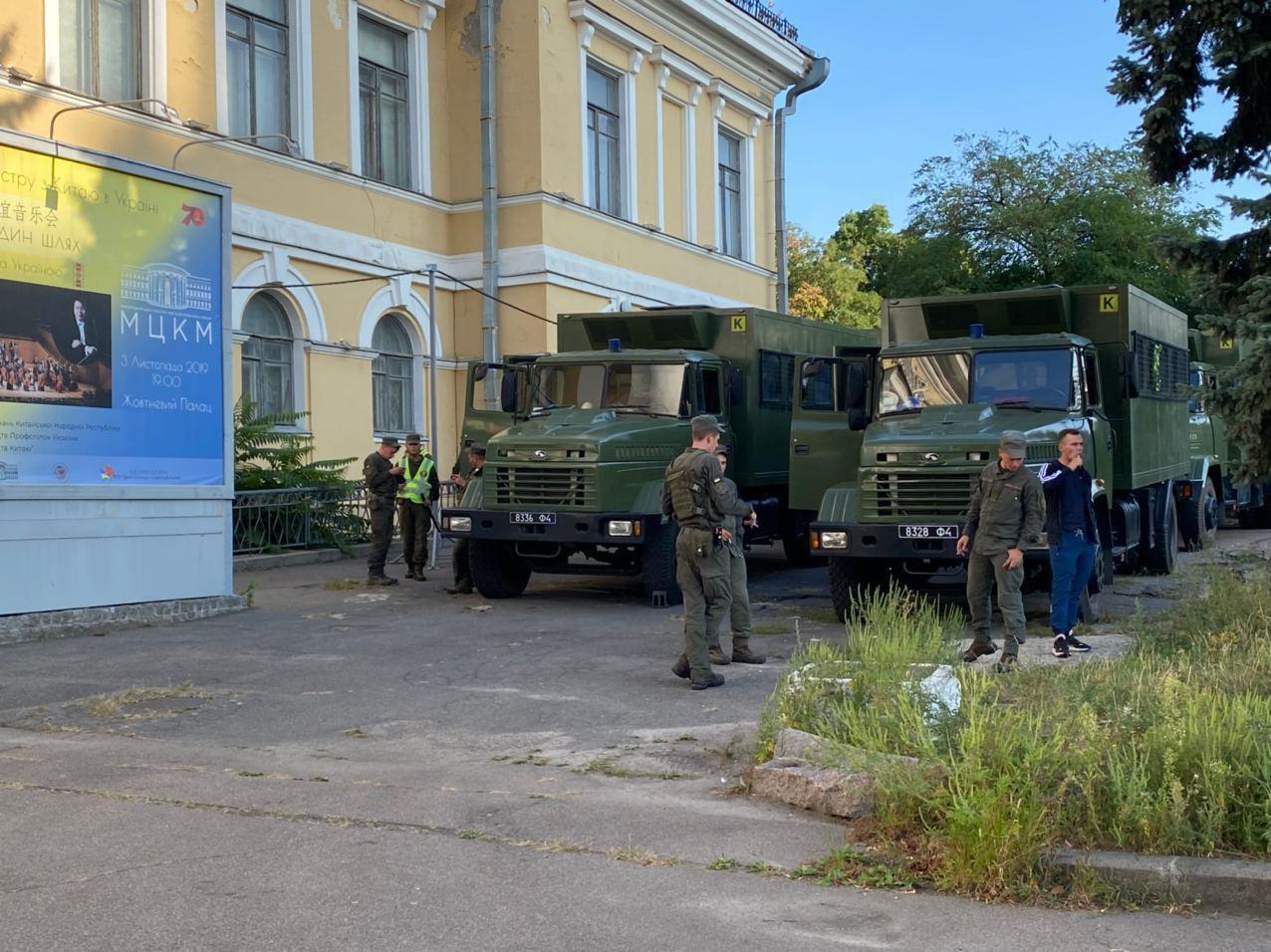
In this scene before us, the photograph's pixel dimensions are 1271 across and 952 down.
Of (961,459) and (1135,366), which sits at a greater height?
(1135,366)

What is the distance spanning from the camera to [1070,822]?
5.66 meters

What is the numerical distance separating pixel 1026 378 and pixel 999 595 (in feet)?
12.8

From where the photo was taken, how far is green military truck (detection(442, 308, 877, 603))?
1467 centimetres

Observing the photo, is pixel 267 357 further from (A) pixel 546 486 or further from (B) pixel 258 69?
(A) pixel 546 486

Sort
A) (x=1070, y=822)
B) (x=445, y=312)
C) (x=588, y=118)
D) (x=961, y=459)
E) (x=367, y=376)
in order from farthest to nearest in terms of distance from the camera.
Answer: (x=588, y=118), (x=445, y=312), (x=367, y=376), (x=961, y=459), (x=1070, y=822)

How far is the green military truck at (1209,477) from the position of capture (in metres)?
20.2

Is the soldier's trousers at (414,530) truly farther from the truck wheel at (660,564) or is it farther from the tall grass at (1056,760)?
the tall grass at (1056,760)

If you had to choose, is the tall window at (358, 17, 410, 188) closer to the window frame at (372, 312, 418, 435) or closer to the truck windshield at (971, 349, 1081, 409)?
the window frame at (372, 312, 418, 435)

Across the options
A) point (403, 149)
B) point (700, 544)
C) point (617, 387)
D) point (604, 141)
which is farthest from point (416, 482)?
point (604, 141)

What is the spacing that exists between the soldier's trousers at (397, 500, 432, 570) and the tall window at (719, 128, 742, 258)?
1587 centimetres

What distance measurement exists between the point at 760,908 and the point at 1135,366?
34.1 feet

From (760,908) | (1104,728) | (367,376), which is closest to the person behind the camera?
(760,908)

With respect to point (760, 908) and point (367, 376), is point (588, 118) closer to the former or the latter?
point (367, 376)

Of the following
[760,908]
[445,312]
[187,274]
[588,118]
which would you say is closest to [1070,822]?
[760,908]
